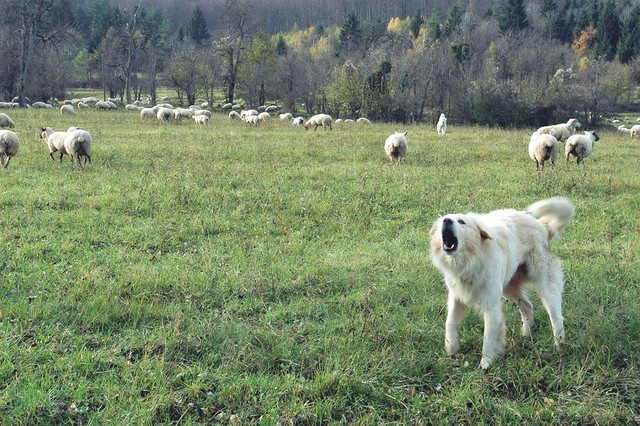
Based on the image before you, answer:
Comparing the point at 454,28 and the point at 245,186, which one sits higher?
the point at 454,28

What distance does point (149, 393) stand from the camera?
12.8ft

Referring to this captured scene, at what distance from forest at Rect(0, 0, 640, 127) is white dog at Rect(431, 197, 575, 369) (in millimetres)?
37490

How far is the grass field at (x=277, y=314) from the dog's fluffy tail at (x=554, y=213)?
3.05 feet

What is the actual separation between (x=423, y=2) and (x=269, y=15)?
4488cm

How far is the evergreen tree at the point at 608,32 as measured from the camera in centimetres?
7844

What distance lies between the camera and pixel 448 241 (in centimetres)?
423

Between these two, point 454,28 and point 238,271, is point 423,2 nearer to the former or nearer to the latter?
point 454,28

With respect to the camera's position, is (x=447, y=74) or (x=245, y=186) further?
(x=447, y=74)

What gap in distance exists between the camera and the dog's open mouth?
417cm

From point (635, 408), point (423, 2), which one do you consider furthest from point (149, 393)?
point (423, 2)

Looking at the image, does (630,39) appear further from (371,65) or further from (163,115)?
(163,115)

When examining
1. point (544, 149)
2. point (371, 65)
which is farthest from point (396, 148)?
point (371, 65)

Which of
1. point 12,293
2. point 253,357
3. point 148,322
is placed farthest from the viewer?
point 12,293

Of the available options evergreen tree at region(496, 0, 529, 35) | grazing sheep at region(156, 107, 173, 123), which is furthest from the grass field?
evergreen tree at region(496, 0, 529, 35)
